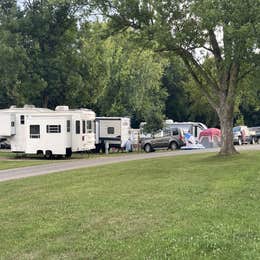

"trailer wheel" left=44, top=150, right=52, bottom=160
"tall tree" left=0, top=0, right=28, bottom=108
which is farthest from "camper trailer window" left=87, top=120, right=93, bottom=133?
"tall tree" left=0, top=0, right=28, bottom=108

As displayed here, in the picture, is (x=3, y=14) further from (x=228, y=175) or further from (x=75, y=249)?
(x=75, y=249)

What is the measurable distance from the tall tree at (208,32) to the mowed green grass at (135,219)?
7387 millimetres

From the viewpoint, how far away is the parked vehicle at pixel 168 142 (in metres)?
39.0

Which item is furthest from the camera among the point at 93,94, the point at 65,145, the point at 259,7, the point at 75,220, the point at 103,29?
the point at 93,94

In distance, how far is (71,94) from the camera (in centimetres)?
3966

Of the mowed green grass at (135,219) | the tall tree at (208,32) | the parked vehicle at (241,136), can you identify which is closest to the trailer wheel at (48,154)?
the tall tree at (208,32)

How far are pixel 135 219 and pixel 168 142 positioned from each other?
30.4m

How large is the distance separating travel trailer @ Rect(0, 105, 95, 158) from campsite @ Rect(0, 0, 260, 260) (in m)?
0.07

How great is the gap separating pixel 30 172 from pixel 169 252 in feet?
51.2

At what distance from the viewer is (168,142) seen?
1549 inches

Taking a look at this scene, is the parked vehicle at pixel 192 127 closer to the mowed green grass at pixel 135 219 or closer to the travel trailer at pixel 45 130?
the travel trailer at pixel 45 130

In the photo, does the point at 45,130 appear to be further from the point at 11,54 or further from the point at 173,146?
the point at 173,146

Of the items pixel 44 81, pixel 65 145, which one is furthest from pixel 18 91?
pixel 65 145

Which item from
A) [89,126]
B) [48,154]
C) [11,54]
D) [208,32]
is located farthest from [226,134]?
[11,54]
